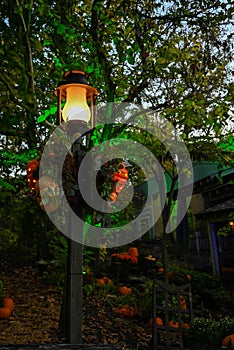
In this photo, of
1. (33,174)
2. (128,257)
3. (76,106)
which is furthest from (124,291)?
(76,106)

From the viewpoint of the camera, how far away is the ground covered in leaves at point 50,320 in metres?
6.18

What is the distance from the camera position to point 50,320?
6965 mm

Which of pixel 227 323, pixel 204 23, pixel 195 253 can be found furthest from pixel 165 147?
pixel 195 253

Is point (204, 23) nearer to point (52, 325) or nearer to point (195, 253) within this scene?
point (52, 325)

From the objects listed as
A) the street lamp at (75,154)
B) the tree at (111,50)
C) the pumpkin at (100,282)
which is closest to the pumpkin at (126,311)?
A: the pumpkin at (100,282)

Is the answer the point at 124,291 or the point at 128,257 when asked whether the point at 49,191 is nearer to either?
the point at 124,291

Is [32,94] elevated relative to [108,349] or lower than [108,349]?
elevated

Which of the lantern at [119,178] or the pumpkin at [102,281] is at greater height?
the lantern at [119,178]

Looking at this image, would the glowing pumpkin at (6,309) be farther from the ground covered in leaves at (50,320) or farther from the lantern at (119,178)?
the lantern at (119,178)

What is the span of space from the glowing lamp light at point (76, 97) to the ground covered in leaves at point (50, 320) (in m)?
4.03

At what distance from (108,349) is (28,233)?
11117 mm

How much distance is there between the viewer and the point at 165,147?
28.3ft

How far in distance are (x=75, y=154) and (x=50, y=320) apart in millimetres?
4617

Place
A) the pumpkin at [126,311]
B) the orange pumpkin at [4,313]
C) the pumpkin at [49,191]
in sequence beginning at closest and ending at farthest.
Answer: the pumpkin at [49,191], the orange pumpkin at [4,313], the pumpkin at [126,311]
